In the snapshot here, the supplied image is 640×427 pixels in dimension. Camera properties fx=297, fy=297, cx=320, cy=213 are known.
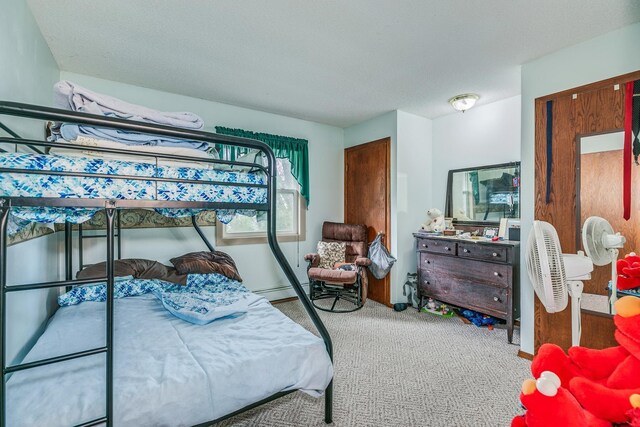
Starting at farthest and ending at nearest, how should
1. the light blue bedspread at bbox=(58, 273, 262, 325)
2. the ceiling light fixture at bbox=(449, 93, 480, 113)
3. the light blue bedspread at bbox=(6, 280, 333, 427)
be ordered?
the ceiling light fixture at bbox=(449, 93, 480, 113)
the light blue bedspread at bbox=(58, 273, 262, 325)
the light blue bedspread at bbox=(6, 280, 333, 427)

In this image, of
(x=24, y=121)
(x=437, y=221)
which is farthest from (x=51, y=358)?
(x=437, y=221)

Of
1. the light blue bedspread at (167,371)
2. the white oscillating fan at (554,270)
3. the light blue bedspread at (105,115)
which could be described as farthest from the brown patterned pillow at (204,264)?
the white oscillating fan at (554,270)

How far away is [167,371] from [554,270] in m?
1.90

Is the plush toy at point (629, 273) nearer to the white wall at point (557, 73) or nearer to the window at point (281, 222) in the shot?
the white wall at point (557, 73)

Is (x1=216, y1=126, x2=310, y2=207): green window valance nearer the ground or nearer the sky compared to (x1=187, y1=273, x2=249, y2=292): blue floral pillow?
nearer the sky

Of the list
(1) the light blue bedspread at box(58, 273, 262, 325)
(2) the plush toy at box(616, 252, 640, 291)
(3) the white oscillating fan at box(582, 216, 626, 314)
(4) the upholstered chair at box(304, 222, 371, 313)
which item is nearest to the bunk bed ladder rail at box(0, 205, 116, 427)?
(1) the light blue bedspread at box(58, 273, 262, 325)

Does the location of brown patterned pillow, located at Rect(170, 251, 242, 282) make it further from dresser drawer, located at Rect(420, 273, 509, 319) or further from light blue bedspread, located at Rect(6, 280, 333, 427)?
dresser drawer, located at Rect(420, 273, 509, 319)

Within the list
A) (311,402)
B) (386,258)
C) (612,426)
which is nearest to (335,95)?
(386,258)

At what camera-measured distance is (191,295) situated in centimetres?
228

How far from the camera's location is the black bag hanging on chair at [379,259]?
364 centimetres

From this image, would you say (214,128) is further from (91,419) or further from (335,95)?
(91,419)

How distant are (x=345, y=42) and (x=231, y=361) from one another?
2197 mm

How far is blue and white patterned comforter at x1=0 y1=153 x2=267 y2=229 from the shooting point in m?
1.06

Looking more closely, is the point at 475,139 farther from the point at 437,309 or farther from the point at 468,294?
the point at 437,309
